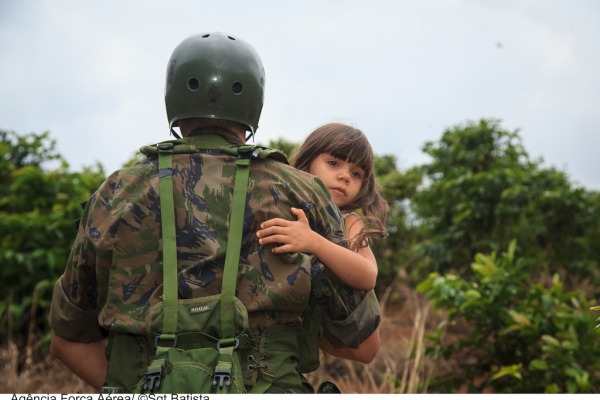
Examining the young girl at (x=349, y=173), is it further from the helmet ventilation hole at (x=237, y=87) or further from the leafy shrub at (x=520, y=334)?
the leafy shrub at (x=520, y=334)

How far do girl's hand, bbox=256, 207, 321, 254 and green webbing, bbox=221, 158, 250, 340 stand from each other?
0.09 meters

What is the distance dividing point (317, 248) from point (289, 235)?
6.1 inches

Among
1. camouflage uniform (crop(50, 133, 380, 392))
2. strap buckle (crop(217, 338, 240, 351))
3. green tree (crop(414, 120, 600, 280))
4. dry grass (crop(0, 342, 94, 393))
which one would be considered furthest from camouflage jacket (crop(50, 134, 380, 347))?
green tree (crop(414, 120, 600, 280))

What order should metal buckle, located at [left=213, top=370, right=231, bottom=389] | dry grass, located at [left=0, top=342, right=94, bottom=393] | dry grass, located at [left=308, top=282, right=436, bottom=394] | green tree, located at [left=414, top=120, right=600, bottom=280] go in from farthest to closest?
1. green tree, located at [left=414, top=120, right=600, bottom=280]
2. dry grass, located at [left=0, top=342, right=94, bottom=393]
3. dry grass, located at [left=308, top=282, right=436, bottom=394]
4. metal buckle, located at [left=213, top=370, right=231, bottom=389]

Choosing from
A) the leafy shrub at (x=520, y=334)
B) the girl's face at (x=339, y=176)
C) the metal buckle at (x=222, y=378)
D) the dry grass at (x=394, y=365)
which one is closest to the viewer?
the metal buckle at (x=222, y=378)

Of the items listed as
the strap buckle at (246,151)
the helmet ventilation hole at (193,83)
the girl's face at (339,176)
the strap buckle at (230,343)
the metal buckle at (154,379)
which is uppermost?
the helmet ventilation hole at (193,83)

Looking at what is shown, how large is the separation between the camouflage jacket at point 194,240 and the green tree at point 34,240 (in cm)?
468

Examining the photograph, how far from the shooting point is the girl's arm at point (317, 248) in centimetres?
247

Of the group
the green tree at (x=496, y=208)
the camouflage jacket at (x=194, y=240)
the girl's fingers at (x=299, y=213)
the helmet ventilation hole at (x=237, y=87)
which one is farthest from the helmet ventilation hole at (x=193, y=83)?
the green tree at (x=496, y=208)

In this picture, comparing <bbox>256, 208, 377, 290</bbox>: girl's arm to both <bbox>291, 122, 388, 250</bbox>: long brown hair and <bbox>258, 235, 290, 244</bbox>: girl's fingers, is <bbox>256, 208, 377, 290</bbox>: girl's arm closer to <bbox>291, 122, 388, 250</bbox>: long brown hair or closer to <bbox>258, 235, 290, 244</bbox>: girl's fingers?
<bbox>258, 235, 290, 244</bbox>: girl's fingers

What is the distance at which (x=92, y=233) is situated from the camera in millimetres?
2559

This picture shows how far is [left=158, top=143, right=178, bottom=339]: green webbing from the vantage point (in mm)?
2330

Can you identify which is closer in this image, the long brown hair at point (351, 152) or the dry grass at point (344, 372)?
the long brown hair at point (351, 152)

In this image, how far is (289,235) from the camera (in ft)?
8.15
